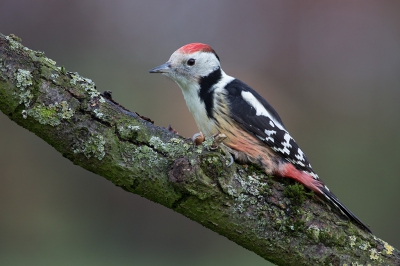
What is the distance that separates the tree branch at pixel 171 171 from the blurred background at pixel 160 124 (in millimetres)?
1911

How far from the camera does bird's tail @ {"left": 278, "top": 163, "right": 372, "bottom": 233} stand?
5.74ft

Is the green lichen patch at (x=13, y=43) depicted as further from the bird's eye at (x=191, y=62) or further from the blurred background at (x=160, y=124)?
the blurred background at (x=160, y=124)

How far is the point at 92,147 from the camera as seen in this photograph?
1.45m

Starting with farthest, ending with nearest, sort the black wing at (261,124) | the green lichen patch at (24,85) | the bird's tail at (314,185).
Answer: the black wing at (261,124), the bird's tail at (314,185), the green lichen patch at (24,85)

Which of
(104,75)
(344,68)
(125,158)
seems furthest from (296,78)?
(125,158)

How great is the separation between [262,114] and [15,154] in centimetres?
240

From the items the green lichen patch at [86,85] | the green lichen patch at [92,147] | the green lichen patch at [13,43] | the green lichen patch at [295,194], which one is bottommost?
the green lichen patch at [92,147]

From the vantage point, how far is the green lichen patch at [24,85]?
138 centimetres

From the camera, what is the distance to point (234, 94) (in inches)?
84.0

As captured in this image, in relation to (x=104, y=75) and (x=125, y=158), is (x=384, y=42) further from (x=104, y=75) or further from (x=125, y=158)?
(x=125, y=158)

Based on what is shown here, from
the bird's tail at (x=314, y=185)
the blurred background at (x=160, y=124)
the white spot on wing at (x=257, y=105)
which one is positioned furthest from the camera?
the blurred background at (x=160, y=124)

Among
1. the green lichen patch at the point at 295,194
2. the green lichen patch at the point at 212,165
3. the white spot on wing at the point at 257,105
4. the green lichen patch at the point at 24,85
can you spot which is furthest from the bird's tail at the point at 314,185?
the green lichen patch at the point at 24,85

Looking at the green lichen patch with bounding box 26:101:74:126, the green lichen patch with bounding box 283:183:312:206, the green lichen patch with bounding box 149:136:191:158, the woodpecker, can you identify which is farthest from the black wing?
the green lichen patch with bounding box 26:101:74:126

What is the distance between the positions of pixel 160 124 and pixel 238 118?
168 cm
